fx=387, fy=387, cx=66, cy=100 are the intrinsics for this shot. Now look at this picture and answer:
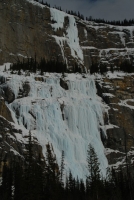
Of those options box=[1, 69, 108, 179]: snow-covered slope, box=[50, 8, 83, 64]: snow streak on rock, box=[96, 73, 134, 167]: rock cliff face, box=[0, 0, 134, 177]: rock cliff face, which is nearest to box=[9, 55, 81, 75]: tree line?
box=[0, 0, 134, 177]: rock cliff face

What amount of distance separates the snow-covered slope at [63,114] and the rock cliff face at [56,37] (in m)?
16.9

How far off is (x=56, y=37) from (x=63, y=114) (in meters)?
31.4

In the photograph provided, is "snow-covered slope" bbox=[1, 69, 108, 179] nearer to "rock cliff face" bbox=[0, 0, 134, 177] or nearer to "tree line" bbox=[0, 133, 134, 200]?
"rock cliff face" bbox=[0, 0, 134, 177]

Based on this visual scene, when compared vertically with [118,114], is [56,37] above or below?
above

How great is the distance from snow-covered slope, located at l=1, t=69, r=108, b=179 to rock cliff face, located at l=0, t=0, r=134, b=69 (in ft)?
55.5

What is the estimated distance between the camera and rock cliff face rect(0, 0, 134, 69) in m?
86.1

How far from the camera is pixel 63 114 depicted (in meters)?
65.1

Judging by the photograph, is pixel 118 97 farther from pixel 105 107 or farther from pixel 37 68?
pixel 37 68

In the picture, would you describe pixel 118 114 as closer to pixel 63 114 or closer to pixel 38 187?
pixel 63 114

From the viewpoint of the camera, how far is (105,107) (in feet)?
228

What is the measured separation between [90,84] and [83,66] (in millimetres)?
17872

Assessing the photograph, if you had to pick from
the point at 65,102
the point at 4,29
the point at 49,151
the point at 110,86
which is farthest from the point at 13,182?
the point at 4,29

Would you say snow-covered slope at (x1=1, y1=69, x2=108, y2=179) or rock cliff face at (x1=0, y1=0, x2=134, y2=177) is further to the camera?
rock cliff face at (x1=0, y1=0, x2=134, y2=177)

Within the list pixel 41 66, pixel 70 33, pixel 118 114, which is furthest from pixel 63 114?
pixel 70 33
